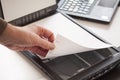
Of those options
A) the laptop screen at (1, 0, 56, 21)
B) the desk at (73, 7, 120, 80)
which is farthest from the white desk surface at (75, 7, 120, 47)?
the laptop screen at (1, 0, 56, 21)

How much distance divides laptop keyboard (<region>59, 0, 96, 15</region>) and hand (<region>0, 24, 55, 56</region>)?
273mm

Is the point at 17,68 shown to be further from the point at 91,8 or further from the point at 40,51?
the point at 91,8

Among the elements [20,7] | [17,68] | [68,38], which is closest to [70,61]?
[68,38]

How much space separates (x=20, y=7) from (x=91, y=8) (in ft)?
1.04

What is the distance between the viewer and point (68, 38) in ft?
2.64

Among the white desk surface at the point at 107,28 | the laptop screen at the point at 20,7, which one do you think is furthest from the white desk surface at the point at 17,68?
the white desk surface at the point at 107,28

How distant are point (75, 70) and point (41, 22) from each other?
29 cm

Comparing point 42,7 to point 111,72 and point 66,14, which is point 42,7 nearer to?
point 66,14

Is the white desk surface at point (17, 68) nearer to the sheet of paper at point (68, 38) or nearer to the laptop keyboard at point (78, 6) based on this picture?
the sheet of paper at point (68, 38)

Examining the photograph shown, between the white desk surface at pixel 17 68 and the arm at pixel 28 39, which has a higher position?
the arm at pixel 28 39

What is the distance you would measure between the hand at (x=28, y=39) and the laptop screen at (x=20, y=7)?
12 cm

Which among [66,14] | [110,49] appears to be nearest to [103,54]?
[110,49]

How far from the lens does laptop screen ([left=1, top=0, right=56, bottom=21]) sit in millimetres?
892

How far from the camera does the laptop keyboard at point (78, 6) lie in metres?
1.07
